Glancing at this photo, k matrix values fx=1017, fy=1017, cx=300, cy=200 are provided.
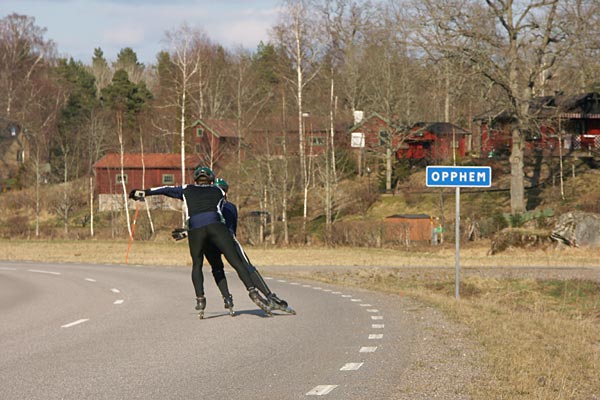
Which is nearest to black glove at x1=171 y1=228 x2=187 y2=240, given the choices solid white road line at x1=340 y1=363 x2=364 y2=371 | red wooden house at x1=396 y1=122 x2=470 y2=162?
solid white road line at x1=340 y1=363 x2=364 y2=371

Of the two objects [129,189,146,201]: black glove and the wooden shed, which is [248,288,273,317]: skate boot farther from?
the wooden shed

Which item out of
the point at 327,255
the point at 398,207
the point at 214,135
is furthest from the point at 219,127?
the point at 327,255

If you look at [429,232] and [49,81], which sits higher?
[49,81]

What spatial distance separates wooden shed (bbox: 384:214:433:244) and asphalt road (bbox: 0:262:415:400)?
93.6 ft

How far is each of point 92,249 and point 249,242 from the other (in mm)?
8826

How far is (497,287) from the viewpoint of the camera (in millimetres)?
24922

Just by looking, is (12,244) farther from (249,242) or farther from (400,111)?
(400,111)

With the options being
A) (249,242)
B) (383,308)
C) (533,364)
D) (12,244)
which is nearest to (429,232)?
(249,242)

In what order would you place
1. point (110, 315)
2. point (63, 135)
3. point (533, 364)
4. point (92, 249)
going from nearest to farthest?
point (533, 364) → point (110, 315) → point (92, 249) → point (63, 135)

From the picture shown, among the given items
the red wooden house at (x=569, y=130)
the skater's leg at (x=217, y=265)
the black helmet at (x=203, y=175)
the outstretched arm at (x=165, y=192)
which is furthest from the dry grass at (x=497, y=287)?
the red wooden house at (x=569, y=130)

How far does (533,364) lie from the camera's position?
9.77 meters

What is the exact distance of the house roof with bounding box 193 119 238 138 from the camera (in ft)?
269

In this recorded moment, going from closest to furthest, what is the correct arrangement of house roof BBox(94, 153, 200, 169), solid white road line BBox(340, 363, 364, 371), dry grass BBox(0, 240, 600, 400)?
dry grass BBox(0, 240, 600, 400) → solid white road line BBox(340, 363, 364, 371) → house roof BBox(94, 153, 200, 169)

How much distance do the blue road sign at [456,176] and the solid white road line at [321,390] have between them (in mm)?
11213
